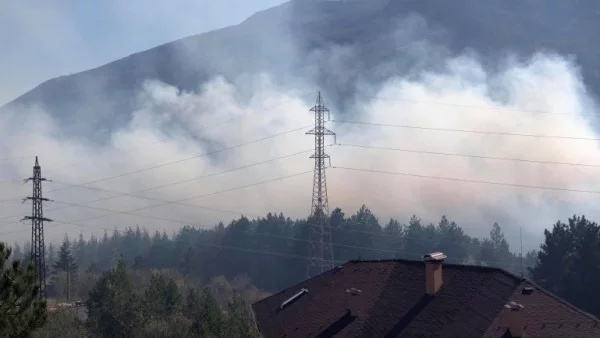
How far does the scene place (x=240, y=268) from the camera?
120 meters

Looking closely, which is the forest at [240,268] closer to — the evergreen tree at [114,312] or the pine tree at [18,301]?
the evergreen tree at [114,312]

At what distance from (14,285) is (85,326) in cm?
4132

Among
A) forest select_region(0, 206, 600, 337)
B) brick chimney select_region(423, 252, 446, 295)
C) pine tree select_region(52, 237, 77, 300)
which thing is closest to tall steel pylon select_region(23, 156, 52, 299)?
forest select_region(0, 206, 600, 337)

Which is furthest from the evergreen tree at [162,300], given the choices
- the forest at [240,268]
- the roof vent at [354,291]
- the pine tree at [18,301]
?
the pine tree at [18,301]

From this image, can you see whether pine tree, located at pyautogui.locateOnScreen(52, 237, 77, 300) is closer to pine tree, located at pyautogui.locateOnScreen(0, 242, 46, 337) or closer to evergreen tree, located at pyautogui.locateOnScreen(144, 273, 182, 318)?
evergreen tree, located at pyautogui.locateOnScreen(144, 273, 182, 318)

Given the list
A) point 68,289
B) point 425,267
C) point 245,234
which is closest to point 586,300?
point 425,267

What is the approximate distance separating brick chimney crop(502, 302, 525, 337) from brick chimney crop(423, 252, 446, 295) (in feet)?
15.0

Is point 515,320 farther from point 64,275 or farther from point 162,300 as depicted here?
point 64,275

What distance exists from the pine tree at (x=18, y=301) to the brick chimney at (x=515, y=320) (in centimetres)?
1540

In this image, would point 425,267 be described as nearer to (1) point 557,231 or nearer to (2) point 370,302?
(2) point 370,302

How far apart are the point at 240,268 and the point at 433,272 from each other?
8838 cm

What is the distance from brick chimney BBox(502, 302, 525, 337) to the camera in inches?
1107

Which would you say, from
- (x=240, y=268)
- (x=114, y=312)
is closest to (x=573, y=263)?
(x=114, y=312)

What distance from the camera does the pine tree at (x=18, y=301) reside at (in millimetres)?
25078
